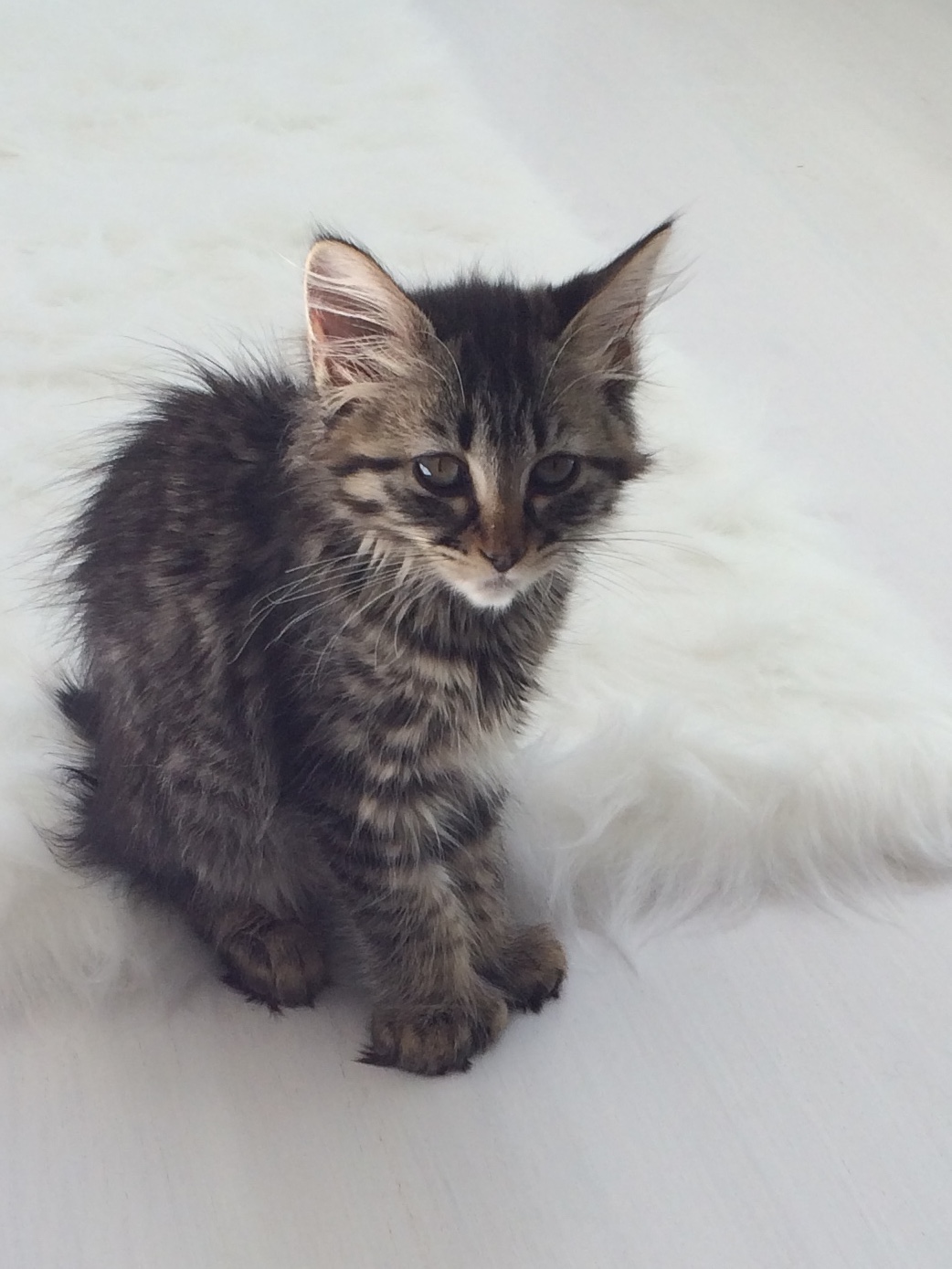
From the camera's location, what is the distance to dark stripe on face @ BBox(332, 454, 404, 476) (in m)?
0.97

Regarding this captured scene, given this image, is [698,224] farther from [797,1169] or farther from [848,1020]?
[797,1169]

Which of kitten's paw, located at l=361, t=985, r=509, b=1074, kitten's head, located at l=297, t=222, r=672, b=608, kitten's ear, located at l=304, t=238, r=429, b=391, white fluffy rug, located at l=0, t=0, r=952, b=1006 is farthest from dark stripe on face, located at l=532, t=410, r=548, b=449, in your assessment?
kitten's paw, located at l=361, t=985, r=509, b=1074

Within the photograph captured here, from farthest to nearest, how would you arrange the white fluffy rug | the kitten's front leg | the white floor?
the white fluffy rug < the kitten's front leg < the white floor

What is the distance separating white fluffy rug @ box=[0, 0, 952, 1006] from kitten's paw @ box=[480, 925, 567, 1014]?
0.25 feet

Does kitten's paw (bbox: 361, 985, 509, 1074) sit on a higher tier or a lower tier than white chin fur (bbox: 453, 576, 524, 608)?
lower

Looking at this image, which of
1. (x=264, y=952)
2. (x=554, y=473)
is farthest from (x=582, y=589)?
(x=264, y=952)

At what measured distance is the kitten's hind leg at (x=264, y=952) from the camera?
108cm

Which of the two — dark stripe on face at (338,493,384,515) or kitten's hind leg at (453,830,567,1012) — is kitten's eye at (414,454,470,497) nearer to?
dark stripe on face at (338,493,384,515)

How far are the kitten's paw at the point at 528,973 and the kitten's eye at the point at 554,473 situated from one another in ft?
1.38

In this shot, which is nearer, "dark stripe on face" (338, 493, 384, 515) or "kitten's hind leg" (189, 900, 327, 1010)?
"dark stripe on face" (338, 493, 384, 515)

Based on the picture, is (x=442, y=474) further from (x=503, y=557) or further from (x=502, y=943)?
(x=502, y=943)

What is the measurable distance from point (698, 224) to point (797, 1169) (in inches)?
67.3

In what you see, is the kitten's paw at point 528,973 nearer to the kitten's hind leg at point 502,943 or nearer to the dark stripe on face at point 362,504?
the kitten's hind leg at point 502,943

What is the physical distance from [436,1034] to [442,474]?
471 mm
